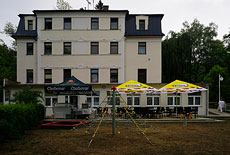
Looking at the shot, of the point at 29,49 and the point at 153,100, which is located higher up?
the point at 29,49

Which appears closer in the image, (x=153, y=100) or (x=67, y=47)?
(x=153, y=100)

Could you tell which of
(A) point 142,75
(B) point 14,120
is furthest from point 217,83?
(B) point 14,120

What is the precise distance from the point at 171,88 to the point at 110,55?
9.96m

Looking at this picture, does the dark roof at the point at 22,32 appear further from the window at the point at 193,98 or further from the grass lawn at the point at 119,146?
the grass lawn at the point at 119,146

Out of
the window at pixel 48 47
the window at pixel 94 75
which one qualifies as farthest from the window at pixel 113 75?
the window at pixel 48 47

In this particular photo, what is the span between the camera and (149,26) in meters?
28.7

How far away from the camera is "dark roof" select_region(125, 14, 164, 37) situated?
2794 cm

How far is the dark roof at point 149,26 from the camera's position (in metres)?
27.9

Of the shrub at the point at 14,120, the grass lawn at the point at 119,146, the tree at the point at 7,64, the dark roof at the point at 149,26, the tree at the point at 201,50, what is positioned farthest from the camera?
the tree at the point at 201,50

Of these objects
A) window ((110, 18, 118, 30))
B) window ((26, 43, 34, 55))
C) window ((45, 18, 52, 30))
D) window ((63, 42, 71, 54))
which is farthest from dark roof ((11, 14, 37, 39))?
window ((110, 18, 118, 30))

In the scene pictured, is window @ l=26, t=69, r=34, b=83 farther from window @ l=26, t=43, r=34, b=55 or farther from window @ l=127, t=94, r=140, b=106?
window @ l=127, t=94, r=140, b=106

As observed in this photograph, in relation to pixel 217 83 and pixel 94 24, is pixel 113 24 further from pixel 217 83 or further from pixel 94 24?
pixel 217 83

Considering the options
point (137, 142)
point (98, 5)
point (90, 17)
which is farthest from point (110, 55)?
point (98, 5)

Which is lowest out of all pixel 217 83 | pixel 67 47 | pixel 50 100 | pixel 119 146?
pixel 119 146
